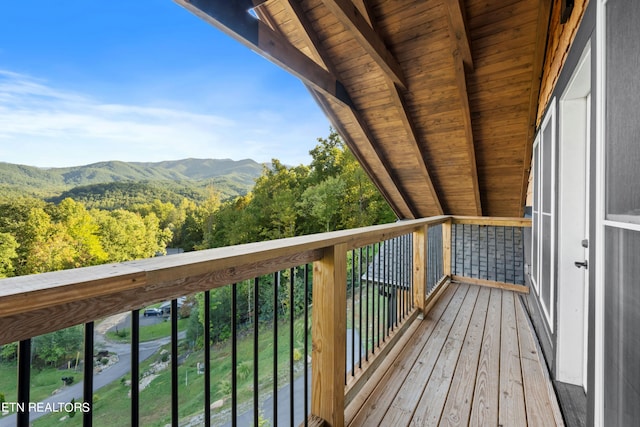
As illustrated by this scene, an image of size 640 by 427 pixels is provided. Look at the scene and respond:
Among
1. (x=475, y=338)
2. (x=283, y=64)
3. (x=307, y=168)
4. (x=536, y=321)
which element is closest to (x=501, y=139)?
(x=536, y=321)

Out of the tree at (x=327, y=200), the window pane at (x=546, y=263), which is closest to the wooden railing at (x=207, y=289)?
the window pane at (x=546, y=263)

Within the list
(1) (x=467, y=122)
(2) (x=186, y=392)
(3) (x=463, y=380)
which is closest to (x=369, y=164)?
(1) (x=467, y=122)

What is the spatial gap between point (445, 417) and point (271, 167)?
24.1 m

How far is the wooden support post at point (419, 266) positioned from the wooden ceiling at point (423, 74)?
6.45 ft

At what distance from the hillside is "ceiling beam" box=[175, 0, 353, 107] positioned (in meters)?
24.0

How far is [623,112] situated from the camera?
78cm

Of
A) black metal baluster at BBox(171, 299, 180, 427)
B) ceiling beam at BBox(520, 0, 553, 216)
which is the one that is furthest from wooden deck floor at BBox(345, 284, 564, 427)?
ceiling beam at BBox(520, 0, 553, 216)

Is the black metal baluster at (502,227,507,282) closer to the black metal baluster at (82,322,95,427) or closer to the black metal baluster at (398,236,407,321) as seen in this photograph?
the black metal baluster at (398,236,407,321)

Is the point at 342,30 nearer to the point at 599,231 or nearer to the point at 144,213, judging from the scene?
the point at 599,231

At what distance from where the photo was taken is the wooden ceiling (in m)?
2.81

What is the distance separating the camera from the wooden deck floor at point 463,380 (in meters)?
1.57

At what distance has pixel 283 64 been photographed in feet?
9.77

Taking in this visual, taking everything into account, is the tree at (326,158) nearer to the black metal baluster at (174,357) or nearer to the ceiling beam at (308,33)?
the ceiling beam at (308,33)

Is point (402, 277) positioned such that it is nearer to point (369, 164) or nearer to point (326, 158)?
point (369, 164)
